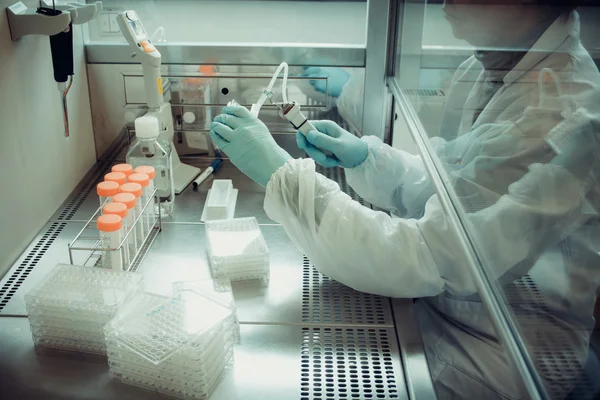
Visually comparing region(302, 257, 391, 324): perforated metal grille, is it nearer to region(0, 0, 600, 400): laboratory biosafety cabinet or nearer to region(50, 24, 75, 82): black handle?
region(0, 0, 600, 400): laboratory biosafety cabinet

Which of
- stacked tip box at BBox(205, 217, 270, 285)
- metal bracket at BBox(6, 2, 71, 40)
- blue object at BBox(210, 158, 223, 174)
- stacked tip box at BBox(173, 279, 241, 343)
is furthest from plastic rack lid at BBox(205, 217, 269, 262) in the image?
metal bracket at BBox(6, 2, 71, 40)

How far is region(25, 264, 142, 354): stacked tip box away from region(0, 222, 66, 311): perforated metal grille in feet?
0.61

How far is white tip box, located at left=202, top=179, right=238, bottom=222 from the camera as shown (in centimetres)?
169

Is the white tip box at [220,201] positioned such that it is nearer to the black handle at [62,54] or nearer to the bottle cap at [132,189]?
the bottle cap at [132,189]

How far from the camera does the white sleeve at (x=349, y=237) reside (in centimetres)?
130

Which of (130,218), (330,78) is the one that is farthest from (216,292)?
(330,78)

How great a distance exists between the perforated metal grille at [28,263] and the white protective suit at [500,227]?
61cm

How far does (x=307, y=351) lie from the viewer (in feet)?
3.94

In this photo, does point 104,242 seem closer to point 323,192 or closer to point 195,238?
point 195,238

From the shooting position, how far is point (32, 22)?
149 centimetres

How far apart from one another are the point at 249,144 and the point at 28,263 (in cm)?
62

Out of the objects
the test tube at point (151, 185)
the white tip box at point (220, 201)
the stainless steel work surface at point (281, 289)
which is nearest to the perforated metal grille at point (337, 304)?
the stainless steel work surface at point (281, 289)

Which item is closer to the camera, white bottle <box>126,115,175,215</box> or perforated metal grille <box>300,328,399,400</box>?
perforated metal grille <box>300,328,399,400</box>

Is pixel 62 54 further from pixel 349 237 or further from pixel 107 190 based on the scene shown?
pixel 349 237
